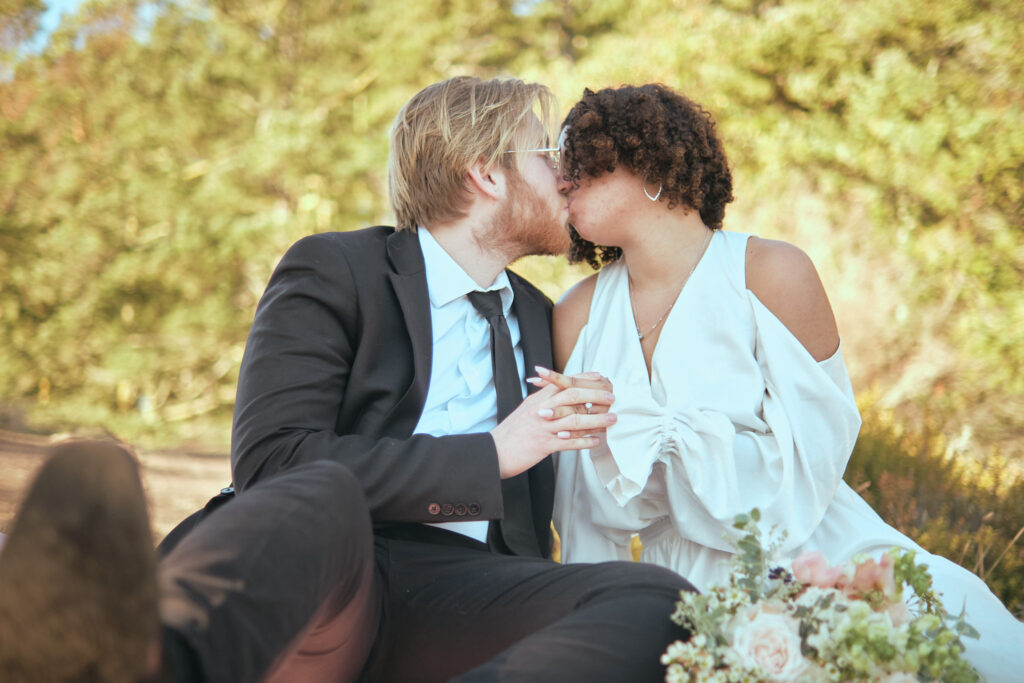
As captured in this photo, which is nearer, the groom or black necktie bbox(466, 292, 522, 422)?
the groom

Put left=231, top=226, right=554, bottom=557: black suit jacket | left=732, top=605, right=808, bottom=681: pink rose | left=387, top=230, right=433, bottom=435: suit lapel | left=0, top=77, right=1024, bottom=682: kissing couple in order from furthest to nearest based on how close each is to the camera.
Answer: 1. left=387, top=230, right=433, bottom=435: suit lapel
2. left=231, top=226, right=554, bottom=557: black suit jacket
3. left=732, top=605, right=808, bottom=681: pink rose
4. left=0, top=77, right=1024, bottom=682: kissing couple

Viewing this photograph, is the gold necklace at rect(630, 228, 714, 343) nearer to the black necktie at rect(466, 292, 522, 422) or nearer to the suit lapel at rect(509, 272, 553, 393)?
the suit lapel at rect(509, 272, 553, 393)

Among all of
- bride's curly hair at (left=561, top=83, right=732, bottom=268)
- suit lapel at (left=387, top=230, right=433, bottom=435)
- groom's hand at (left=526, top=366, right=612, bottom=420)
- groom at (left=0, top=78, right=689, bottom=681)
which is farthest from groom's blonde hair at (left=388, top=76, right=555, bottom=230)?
groom's hand at (left=526, top=366, right=612, bottom=420)

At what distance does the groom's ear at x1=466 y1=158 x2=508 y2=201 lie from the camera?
2.70 meters

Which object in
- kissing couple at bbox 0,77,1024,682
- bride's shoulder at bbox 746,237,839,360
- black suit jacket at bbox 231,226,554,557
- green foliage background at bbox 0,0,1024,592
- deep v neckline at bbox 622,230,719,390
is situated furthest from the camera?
green foliage background at bbox 0,0,1024,592

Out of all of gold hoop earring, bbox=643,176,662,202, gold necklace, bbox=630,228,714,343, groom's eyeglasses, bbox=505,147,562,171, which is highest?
groom's eyeglasses, bbox=505,147,562,171

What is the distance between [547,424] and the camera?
6.75 feet

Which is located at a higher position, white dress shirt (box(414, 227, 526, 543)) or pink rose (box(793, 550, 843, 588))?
white dress shirt (box(414, 227, 526, 543))

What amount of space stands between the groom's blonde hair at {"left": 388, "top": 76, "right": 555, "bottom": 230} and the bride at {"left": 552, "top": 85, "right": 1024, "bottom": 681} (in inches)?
6.5

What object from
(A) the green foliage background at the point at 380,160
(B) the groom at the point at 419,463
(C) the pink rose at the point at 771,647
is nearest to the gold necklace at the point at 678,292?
(B) the groom at the point at 419,463

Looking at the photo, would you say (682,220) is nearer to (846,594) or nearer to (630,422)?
(630,422)

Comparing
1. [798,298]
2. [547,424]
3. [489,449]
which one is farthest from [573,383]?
[798,298]

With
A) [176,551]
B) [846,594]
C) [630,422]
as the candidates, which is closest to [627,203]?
[630,422]

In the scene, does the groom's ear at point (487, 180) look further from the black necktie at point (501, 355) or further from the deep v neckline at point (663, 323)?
the deep v neckline at point (663, 323)
